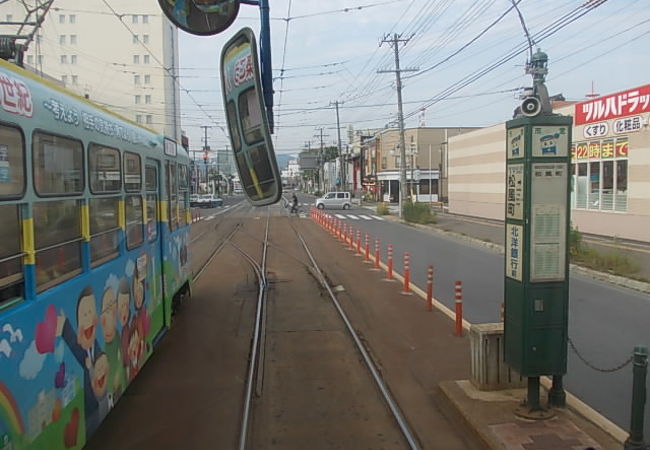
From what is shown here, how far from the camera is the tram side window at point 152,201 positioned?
748 cm

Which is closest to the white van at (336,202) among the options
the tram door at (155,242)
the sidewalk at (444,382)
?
the sidewalk at (444,382)

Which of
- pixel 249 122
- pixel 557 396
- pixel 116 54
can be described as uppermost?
pixel 116 54

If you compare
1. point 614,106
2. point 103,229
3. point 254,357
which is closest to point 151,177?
point 103,229

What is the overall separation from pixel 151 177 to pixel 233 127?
2.04m

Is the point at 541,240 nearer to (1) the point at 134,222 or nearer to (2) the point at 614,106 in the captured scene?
(1) the point at 134,222

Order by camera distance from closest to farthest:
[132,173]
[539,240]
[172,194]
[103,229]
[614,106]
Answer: [103,229] → [539,240] → [132,173] → [172,194] → [614,106]

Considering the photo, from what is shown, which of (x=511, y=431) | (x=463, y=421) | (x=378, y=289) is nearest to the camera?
(x=511, y=431)

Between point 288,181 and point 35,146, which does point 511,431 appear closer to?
point 35,146

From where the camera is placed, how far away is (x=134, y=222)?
6660mm

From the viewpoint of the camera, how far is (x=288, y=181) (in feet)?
579

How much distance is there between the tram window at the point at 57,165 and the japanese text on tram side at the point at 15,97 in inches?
7.8

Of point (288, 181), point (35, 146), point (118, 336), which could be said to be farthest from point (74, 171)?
point (288, 181)

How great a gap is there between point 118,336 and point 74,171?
5.95 feet

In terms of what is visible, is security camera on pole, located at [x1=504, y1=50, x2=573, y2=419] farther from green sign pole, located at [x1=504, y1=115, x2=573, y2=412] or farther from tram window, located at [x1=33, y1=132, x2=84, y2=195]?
tram window, located at [x1=33, y1=132, x2=84, y2=195]
